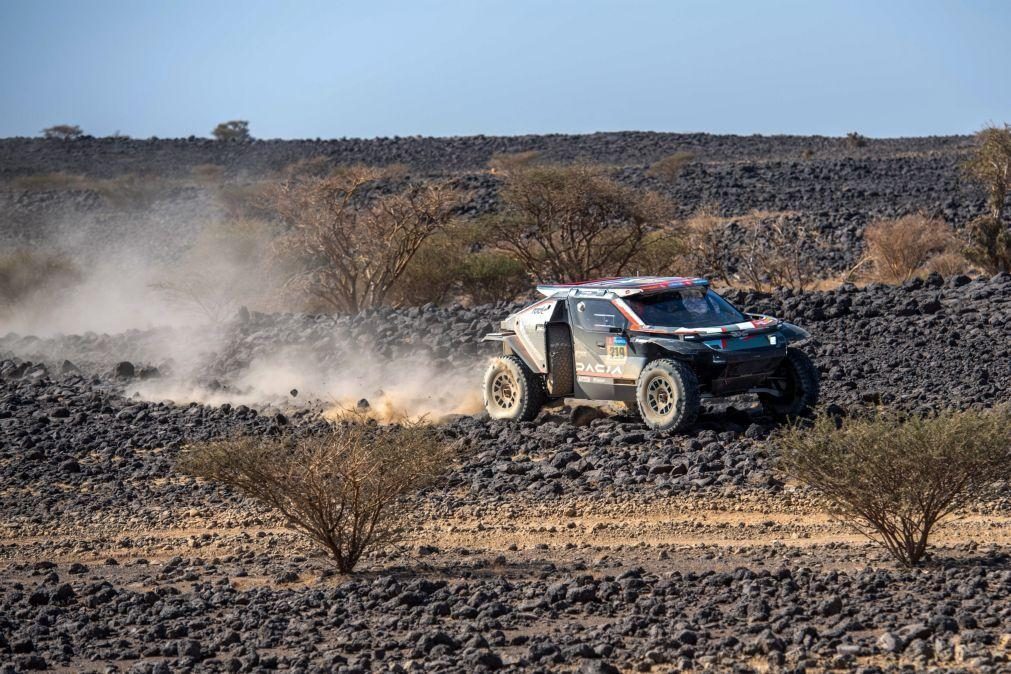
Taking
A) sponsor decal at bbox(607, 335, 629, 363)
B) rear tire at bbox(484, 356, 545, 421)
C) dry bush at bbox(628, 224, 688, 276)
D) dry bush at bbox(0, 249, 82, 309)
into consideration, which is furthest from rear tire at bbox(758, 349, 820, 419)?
dry bush at bbox(0, 249, 82, 309)

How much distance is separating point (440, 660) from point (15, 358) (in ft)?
69.9

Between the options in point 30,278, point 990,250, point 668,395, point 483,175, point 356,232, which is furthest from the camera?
point 483,175

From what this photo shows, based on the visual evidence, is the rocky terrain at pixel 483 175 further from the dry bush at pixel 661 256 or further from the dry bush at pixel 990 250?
the dry bush at pixel 990 250

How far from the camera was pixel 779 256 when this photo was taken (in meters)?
39.1

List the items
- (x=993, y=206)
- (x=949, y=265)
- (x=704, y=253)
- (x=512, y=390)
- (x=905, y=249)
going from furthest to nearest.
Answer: (x=993, y=206) < (x=704, y=253) < (x=905, y=249) < (x=949, y=265) < (x=512, y=390)

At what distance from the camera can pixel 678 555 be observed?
11.5m

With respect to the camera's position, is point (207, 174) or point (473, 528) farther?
point (207, 174)

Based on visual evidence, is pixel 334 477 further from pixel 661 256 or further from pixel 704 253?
pixel 704 253

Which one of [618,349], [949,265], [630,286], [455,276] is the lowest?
[618,349]

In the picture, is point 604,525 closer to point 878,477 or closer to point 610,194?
point 878,477

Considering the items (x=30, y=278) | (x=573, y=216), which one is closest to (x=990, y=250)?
(x=573, y=216)

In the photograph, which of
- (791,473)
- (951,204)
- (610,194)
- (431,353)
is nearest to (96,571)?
(791,473)

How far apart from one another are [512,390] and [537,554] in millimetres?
5120

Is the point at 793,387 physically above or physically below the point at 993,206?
below
